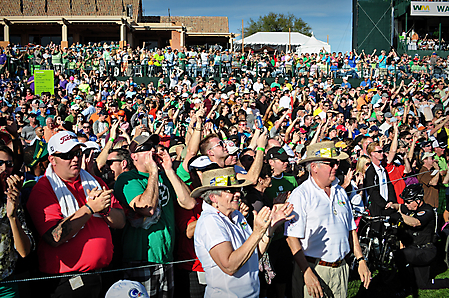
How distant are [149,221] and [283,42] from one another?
34.0 meters

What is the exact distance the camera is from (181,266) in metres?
3.92

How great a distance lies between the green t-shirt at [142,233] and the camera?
357 cm

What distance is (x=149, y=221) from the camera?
357 cm

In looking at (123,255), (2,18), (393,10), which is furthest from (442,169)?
(2,18)

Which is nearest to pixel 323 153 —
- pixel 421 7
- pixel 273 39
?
pixel 421 7

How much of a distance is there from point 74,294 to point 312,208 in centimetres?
211

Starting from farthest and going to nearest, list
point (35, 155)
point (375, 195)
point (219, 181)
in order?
point (375, 195), point (35, 155), point (219, 181)

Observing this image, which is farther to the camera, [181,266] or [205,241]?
[181,266]

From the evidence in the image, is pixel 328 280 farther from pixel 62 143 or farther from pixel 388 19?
pixel 388 19

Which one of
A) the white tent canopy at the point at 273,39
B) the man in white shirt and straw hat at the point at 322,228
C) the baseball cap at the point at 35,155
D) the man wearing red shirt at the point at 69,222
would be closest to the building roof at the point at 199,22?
the white tent canopy at the point at 273,39

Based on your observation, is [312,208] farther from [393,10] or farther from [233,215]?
[393,10]

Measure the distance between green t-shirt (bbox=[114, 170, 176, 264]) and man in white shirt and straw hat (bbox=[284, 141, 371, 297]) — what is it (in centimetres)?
110

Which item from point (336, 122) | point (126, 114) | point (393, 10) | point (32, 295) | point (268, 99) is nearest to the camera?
point (32, 295)

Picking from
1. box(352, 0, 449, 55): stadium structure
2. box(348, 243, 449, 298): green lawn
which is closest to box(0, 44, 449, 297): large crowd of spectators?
box(348, 243, 449, 298): green lawn
